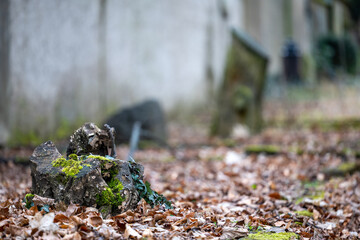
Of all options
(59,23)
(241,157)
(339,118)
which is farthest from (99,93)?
(339,118)

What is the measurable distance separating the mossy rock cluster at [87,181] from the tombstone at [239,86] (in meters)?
7.03

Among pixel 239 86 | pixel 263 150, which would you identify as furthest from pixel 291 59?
pixel 263 150

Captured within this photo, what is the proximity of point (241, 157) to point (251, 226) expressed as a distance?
435cm

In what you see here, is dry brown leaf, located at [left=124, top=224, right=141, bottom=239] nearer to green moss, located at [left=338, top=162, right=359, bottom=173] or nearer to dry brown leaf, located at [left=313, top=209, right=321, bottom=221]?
dry brown leaf, located at [left=313, top=209, right=321, bottom=221]

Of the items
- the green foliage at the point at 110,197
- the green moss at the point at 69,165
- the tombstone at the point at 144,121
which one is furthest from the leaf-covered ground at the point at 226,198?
the tombstone at the point at 144,121

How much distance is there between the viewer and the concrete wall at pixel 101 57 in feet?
25.2

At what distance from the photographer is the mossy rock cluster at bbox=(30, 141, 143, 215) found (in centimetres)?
282

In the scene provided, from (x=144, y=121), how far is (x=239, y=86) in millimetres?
2647

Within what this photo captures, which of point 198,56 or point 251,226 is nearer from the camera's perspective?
point 251,226

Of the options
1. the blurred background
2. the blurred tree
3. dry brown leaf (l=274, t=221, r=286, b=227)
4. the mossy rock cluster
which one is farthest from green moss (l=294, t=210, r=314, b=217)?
the blurred tree

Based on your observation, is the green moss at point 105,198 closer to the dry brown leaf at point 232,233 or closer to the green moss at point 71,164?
the green moss at point 71,164

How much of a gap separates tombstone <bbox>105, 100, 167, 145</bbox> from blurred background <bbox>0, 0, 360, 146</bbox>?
4.37 feet

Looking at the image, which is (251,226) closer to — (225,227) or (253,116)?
(225,227)

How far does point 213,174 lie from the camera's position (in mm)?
5980
